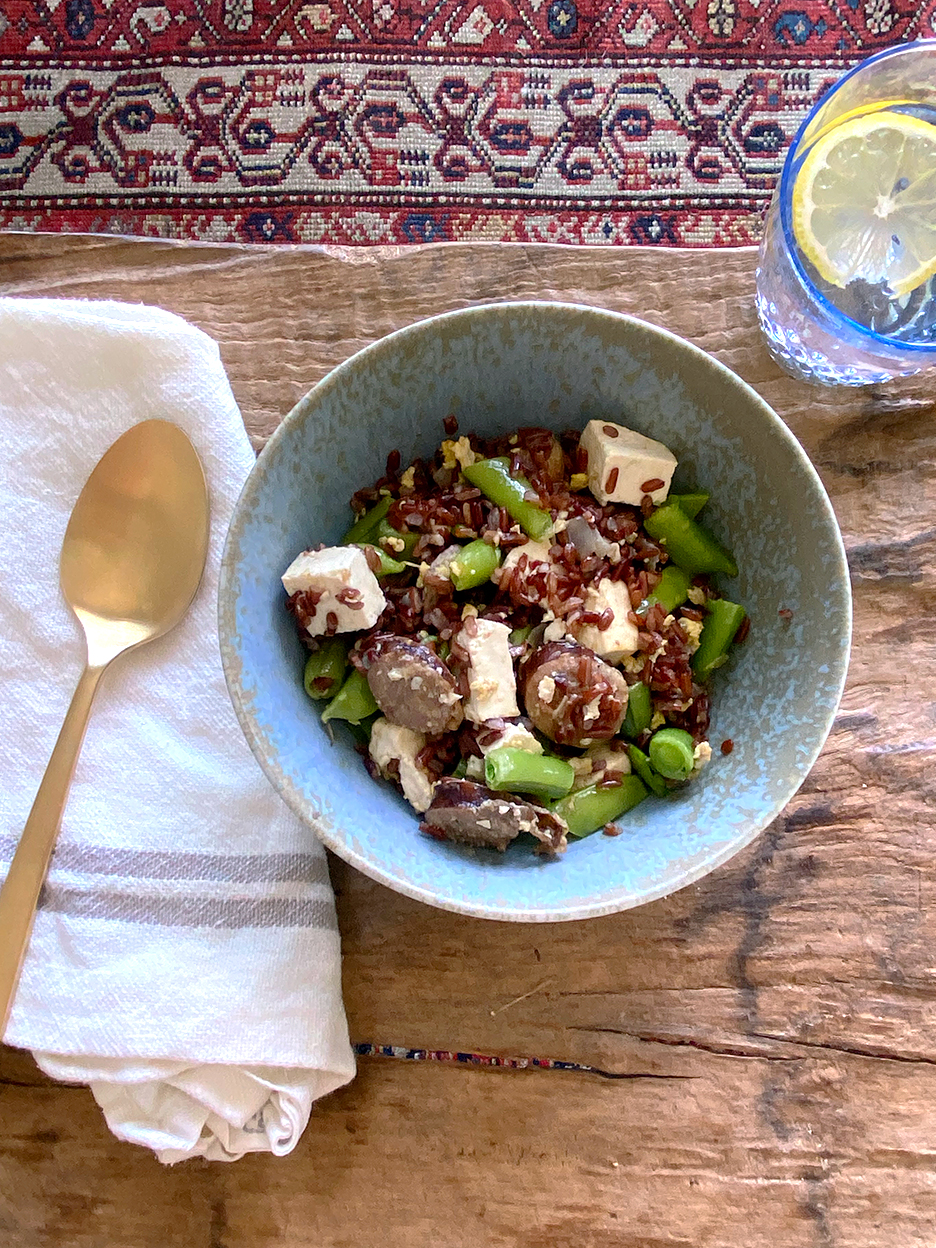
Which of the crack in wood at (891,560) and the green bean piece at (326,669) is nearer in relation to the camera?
the green bean piece at (326,669)

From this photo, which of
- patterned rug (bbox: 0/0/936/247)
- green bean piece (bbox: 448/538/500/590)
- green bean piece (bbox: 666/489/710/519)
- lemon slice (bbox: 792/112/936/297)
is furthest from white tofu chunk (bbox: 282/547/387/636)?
patterned rug (bbox: 0/0/936/247)

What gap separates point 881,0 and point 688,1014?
232 cm

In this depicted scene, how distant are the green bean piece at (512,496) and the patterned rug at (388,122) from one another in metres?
1.01

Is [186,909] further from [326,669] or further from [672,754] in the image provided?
[672,754]

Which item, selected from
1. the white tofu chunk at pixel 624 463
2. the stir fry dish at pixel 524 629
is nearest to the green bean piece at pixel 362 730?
the stir fry dish at pixel 524 629

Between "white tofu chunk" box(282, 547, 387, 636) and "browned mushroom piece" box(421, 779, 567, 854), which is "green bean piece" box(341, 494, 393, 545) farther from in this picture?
"browned mushroom piece" box(421, 779, 567, 854)

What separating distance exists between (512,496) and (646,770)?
440 mm

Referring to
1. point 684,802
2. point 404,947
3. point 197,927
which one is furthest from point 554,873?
point 197,927

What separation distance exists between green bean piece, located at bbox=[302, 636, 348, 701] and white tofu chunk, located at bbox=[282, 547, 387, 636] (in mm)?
42

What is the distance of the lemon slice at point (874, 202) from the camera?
147 cm

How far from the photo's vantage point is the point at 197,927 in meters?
1.40

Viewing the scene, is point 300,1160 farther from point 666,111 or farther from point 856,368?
point 666,111

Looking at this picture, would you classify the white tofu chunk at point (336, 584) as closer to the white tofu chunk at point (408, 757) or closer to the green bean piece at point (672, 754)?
the white tofu chunk at point (408, 757)

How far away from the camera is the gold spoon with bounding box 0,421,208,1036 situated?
4.77 feet
